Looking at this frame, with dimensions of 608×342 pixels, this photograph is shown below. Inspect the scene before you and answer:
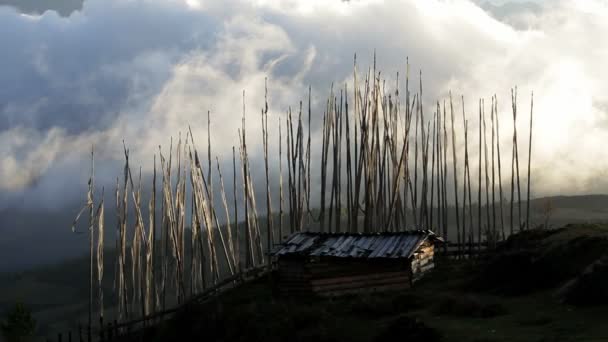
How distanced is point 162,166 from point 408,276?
53.3 feet

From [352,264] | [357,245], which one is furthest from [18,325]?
[352,264]

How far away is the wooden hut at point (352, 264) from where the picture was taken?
27.3 meters

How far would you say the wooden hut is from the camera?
27.3 meters

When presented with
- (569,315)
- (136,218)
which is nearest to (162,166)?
(136,218)

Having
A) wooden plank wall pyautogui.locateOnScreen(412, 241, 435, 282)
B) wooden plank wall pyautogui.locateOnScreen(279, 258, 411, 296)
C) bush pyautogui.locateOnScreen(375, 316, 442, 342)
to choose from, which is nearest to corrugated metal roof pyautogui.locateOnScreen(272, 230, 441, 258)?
wooden plank wall pyautogui.locateOnScreen(279, 258, 411, 296)

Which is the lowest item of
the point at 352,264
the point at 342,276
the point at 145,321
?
the point at 145,321

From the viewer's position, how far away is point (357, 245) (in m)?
28.6

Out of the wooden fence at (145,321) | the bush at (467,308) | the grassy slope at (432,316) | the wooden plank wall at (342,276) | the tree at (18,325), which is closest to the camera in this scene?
the grassy slope at (432,316)

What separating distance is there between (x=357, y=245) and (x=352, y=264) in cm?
104

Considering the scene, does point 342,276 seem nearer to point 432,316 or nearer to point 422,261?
point 422,261

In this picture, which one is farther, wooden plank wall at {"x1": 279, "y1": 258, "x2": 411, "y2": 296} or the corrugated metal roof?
the corrugated metal roof

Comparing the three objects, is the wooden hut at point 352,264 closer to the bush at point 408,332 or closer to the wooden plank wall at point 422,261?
the wooden plank wall at point 422,261

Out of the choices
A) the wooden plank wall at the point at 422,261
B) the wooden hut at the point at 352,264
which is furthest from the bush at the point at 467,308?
the wooden plank wall at the point at 422,261

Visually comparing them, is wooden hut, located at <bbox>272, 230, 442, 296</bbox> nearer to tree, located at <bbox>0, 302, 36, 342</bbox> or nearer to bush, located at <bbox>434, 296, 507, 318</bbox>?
bush, located at <bbox>434, 296, 507, 318</bbox>
